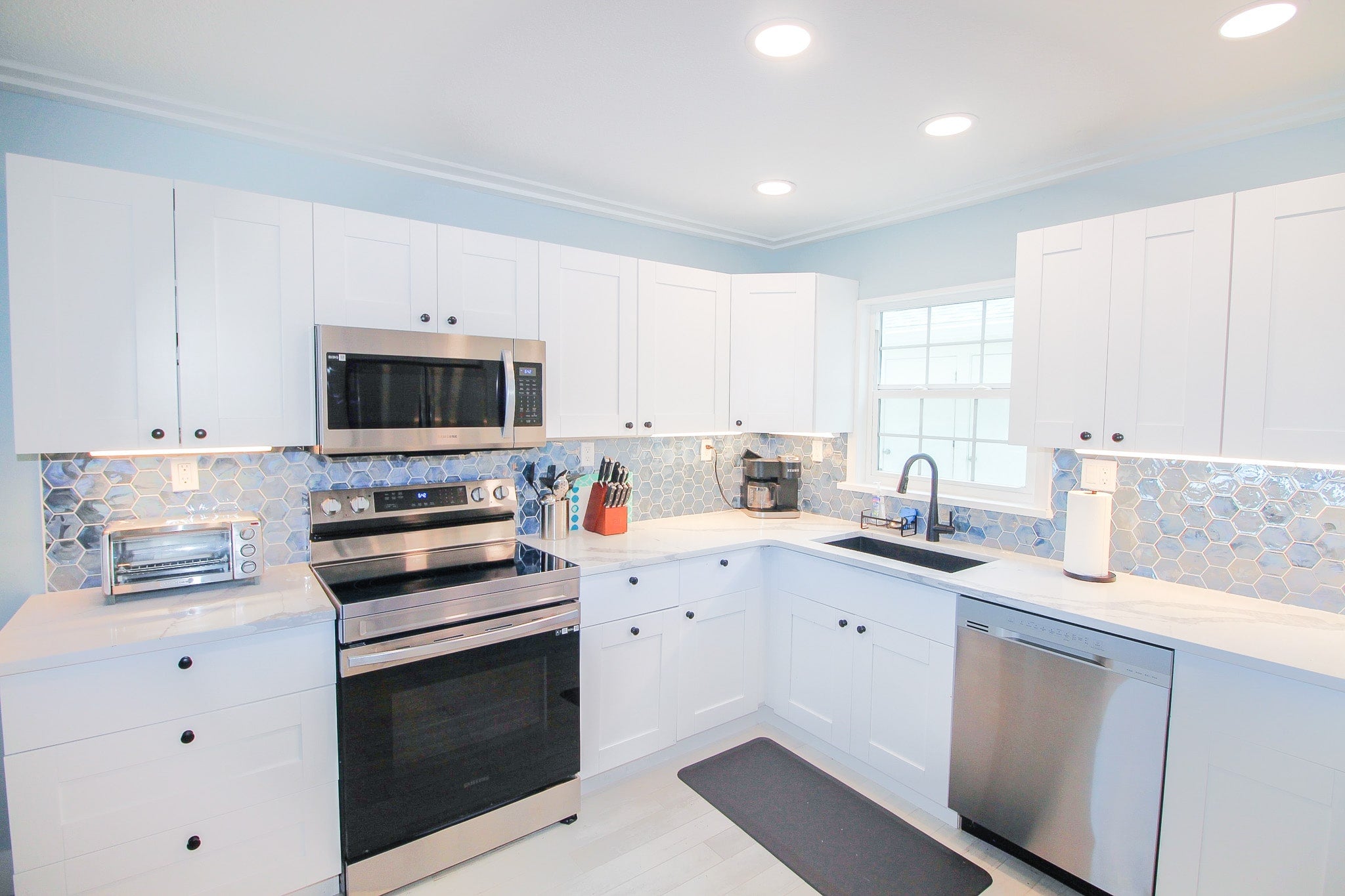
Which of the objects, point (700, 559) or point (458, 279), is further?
point (700, 559)

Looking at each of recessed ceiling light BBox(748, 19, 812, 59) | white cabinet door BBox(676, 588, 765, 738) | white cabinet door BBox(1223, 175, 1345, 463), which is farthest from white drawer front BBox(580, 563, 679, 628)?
white cabinet door BBox(1223, 175, 1345, 463)

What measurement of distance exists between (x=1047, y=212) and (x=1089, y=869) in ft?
7.94

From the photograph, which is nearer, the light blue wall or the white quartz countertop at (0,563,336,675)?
the white quartz countertop at (0,563,336,675)

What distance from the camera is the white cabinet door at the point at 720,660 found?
2740mm

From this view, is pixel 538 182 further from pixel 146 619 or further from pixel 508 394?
pixel 146 619

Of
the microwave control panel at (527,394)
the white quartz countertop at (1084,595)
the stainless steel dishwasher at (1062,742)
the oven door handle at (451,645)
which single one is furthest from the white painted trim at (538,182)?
the oven door handle at (451,645)

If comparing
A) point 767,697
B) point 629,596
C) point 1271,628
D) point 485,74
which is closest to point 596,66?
point 485,74

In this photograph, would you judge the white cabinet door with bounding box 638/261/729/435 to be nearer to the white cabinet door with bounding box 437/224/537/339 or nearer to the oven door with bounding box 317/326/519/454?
the white cabinet door with bounding box 437/224/537/339

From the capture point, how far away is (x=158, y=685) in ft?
5.47

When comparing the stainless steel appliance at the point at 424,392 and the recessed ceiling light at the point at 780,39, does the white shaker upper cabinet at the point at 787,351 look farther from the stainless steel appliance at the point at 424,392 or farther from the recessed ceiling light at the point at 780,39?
the recessed ceiling light at the point at 780,39

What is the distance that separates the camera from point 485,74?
1836 mm

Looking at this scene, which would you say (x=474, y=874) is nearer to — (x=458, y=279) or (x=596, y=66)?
(x=458, y=279)

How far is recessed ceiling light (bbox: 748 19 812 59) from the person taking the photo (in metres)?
1.55

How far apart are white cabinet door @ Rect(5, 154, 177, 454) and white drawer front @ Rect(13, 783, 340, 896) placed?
112 centimetres
